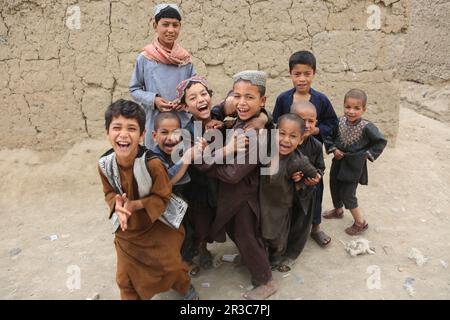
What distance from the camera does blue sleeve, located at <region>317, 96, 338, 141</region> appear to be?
284 cm

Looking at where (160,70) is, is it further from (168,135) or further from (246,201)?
(246,201)

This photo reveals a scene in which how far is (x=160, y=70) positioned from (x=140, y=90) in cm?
21

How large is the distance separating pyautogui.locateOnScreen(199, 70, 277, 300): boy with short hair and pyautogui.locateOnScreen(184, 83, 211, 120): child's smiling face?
19cm

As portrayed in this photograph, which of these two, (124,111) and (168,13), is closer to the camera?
(124,111)

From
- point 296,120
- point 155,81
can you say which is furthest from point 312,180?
point 155,81

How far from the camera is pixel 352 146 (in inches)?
116

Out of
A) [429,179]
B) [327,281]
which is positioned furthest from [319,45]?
[327,281]

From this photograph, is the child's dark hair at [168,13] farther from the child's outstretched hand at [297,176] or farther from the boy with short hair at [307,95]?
the child's outstretched hand at [297,176]

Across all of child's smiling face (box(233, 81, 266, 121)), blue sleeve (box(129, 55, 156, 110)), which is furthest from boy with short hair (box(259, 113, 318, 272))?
blue sleeve (box(129, 55, 156, 110))

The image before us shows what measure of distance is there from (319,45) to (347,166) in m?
1.63

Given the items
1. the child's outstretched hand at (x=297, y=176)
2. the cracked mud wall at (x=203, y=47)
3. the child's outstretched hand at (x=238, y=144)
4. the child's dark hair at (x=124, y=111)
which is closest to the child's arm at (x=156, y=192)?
the child's dark hair at (x=124, y=111)

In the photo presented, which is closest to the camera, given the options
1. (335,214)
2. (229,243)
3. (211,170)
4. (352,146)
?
(211,170)

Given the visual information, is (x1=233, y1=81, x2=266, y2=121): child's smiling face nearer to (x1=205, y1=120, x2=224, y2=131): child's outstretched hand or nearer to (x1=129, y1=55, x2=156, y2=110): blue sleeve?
(x1=205, y1=120, x2=224, y2=131): child's outstretched hand

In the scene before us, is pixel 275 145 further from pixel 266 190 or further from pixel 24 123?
pixel 24 123
